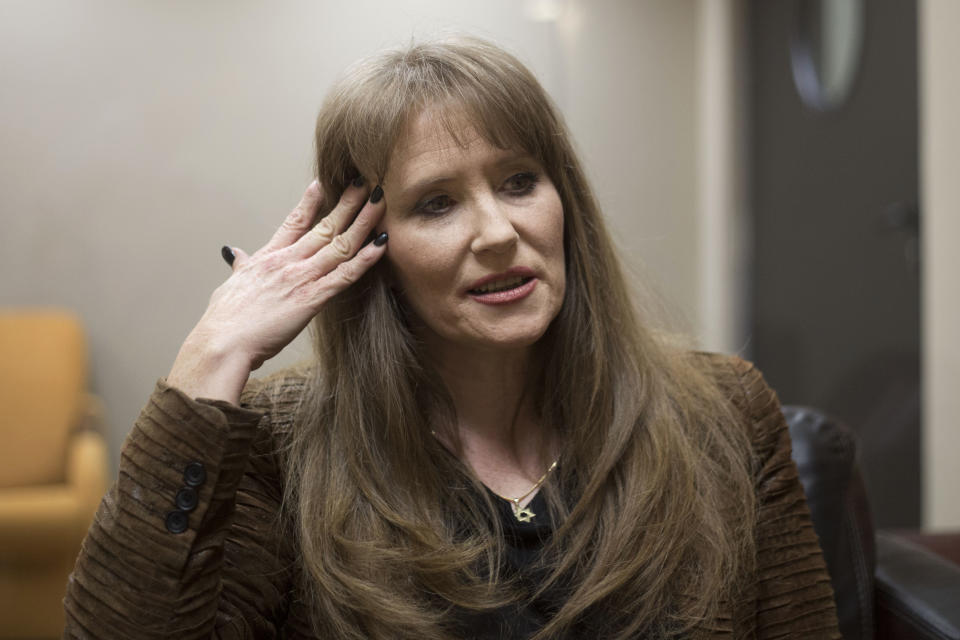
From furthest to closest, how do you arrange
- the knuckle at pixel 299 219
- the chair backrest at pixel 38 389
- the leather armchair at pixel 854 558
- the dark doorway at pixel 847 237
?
the dark doorway at pixel 847 237 < the chair backrest at pixel 38 389 < the leather armchair at pixel 854 558 < the knuckle at pixel 299 219

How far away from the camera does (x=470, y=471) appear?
120cm

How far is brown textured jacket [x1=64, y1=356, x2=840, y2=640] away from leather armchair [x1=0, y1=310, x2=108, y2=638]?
A: 126 cm

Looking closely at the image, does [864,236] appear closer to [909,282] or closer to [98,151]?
[909,282]

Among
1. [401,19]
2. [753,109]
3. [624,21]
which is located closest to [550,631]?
[401,19]

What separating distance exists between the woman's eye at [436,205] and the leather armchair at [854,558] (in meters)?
0.66

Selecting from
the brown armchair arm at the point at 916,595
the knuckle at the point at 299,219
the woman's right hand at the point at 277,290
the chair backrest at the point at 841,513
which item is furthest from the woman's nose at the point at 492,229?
the brown armchair arm at the point at 916,595

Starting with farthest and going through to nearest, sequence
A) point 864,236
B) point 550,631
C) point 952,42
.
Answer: point 864,236 < point 952,42 < point 550,631

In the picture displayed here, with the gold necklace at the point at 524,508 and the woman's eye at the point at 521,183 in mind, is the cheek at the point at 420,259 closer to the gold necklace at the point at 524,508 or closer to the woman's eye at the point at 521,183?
the woman's eye at the point at 521,183

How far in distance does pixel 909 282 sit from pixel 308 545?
2.03 metres

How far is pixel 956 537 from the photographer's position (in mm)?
1663

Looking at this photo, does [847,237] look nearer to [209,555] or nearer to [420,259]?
[420,259]

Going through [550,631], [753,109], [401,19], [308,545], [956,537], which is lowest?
[956,537]

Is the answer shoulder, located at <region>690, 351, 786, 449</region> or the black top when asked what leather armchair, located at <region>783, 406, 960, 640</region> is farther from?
the black top

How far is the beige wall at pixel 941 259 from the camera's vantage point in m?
2.21
